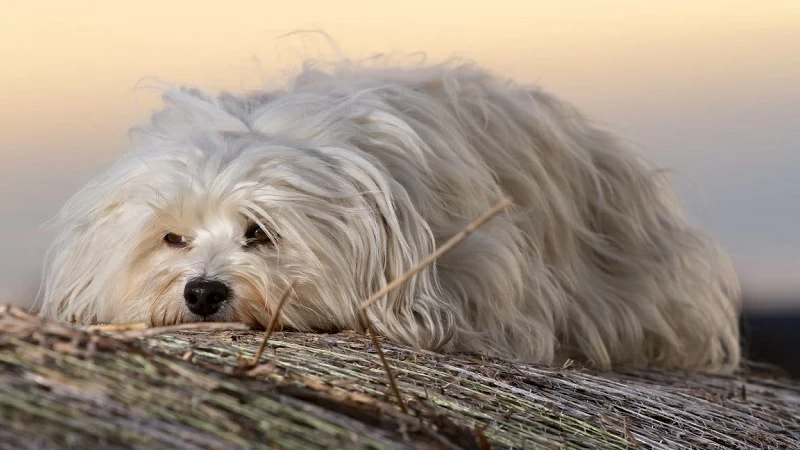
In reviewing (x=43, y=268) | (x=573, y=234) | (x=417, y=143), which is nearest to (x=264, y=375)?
(x=417, y=143)

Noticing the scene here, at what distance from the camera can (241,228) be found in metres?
3.92

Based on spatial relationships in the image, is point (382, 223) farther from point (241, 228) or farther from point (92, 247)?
point (92, 247)

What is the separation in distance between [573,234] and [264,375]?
2721 mm

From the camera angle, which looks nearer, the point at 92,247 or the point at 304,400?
the point at 304,400

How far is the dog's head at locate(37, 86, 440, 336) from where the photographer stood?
3.79 metres

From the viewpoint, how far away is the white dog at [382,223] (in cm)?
388

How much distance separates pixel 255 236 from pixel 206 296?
12.9 inches

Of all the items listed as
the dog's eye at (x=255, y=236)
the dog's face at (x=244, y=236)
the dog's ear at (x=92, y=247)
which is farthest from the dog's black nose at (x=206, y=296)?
the dog's ear at (x=92, y=247)

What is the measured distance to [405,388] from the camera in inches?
118

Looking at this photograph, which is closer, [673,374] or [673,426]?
[673,426]

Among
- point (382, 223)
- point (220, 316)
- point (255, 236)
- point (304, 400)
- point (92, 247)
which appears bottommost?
point (304, 400)

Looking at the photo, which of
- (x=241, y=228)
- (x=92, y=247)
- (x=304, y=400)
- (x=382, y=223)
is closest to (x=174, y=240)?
(x=241, y=228)

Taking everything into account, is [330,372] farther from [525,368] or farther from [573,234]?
[573,234]

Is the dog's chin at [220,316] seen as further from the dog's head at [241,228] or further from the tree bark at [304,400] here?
the tree bark at [304,400]
